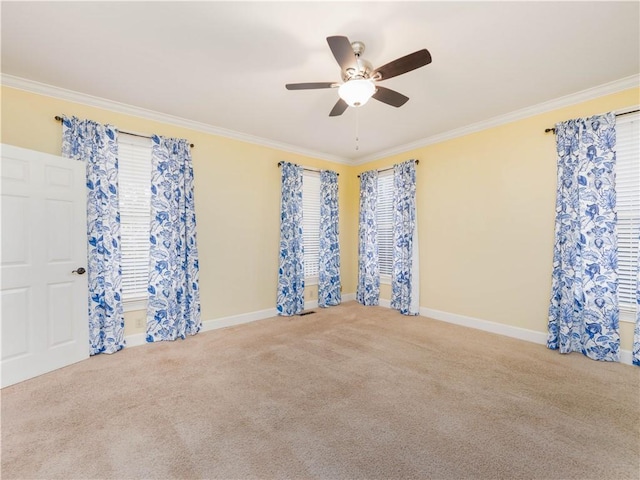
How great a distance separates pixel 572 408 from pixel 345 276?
400 cm

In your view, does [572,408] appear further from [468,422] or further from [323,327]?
[323,327]

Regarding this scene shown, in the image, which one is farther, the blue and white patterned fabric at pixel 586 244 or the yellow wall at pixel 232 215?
the yellow wall at pixel 232 215

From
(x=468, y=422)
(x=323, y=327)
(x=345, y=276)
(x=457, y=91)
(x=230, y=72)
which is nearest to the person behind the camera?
(x=468, y=422)

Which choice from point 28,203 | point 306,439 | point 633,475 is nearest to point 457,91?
point 633,475

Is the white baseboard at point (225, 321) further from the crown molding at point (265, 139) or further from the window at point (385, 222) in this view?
the crown molding at point (265, 139)

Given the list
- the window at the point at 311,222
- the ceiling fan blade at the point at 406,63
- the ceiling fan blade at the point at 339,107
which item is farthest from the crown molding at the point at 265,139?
the ceiling fan blade at the point at 406,63

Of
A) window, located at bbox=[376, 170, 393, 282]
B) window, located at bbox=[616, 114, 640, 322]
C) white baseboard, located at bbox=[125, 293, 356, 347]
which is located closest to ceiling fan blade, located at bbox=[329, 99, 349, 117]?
window, located at bbox=[376, 170, 393, 282]

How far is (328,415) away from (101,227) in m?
3.17

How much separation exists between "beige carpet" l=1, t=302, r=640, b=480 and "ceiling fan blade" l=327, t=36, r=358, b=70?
264 cm

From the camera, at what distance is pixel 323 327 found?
4098mm

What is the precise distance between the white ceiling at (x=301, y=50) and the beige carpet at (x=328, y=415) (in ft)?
9.68

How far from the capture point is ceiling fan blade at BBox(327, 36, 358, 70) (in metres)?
1.80

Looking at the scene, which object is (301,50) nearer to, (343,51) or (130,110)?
(343,51)

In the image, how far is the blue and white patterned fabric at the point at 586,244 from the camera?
2932mm
